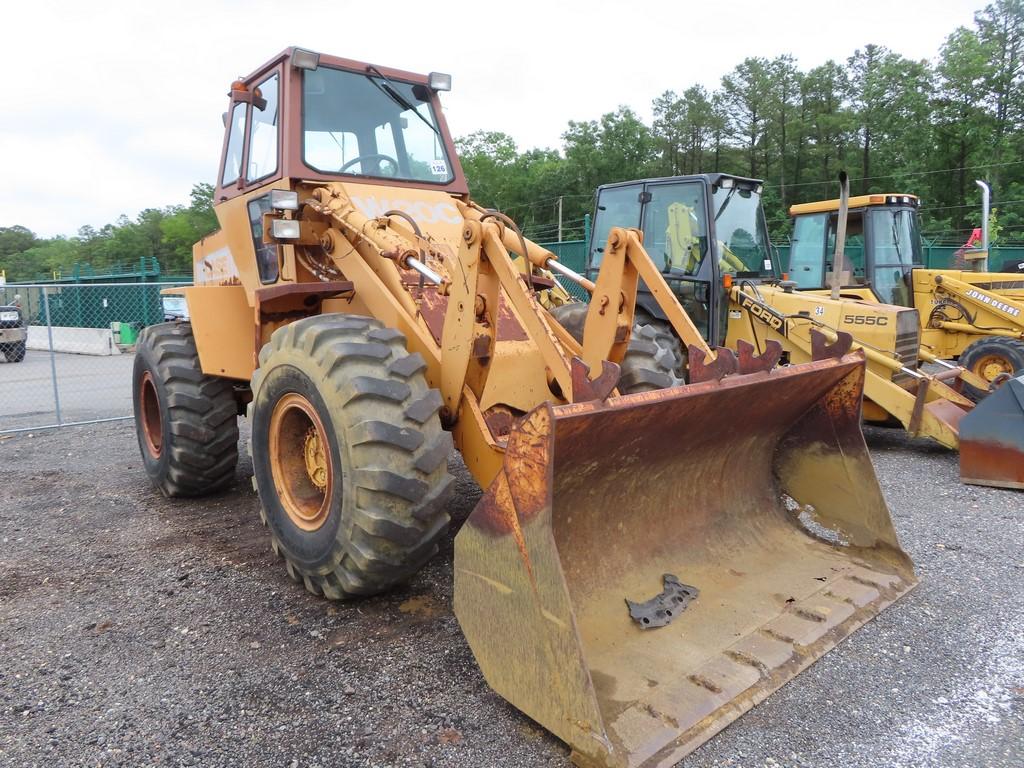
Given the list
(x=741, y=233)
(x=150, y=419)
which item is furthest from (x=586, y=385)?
(x=741, y=233)

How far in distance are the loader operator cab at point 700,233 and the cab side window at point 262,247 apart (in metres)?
4.14

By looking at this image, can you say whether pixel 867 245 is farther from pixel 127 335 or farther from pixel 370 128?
pixel 127 335

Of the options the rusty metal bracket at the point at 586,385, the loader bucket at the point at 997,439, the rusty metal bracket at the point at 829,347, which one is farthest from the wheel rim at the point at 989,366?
the rusty metal bracket at the point at 586,385

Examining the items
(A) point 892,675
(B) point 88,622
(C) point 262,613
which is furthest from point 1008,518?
(B) point 88,622

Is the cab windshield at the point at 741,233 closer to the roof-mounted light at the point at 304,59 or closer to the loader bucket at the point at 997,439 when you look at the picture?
the loader bucket at the point at 997,439

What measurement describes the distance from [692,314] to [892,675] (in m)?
5.03

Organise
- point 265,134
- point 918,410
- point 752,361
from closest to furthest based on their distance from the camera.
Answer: point 752,361 → point 265,134 → point 918,410

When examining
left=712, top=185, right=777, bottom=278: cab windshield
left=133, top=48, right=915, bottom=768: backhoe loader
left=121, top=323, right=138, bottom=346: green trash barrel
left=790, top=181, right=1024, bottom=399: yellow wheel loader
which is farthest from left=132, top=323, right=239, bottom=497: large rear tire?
left=121, top=323, right=138, bottom=346: green trash barrel

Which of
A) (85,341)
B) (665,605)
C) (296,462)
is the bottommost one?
(665,605)

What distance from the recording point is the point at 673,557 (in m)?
3.36

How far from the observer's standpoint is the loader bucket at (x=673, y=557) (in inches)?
95.9

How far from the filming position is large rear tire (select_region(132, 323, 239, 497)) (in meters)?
4.97

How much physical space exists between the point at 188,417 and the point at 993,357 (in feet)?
28.2

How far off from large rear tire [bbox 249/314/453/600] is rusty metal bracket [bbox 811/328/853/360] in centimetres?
185
